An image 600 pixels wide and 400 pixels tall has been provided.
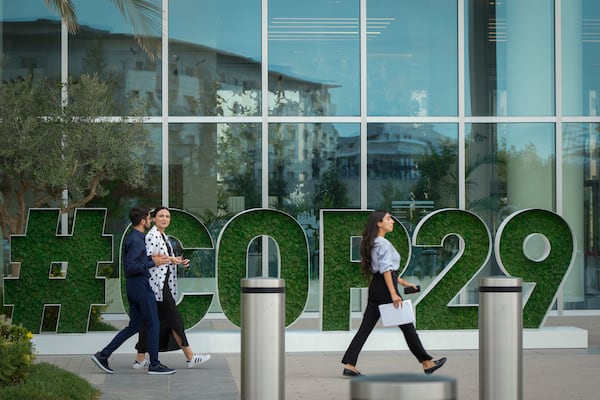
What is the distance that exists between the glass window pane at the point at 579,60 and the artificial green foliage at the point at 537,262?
15.8 ft

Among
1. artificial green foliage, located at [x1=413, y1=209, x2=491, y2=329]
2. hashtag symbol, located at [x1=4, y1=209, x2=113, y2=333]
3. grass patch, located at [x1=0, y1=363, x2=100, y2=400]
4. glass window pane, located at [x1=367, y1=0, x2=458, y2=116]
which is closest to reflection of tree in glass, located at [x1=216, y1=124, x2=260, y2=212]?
glass window pane, located at [x1=367, y1=0, x2=458, y2=116]

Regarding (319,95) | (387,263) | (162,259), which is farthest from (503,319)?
(319,95)

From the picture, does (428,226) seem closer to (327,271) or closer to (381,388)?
(327,271)

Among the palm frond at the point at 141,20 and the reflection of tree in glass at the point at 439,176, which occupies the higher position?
the palm frond at the point at 141,20

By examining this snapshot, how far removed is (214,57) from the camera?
1809cm

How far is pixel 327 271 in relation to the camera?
46.0 feet

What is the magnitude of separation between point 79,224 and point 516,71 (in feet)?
27.9

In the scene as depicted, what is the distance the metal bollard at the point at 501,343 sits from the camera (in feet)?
26.7

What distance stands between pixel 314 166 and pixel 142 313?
7.18 meters

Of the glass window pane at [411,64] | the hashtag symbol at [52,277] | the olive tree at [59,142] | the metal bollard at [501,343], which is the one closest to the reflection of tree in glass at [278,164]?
the glass window pane at [411,64]

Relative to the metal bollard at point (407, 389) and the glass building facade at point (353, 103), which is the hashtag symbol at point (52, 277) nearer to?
the glass building facade at point (353, 103)

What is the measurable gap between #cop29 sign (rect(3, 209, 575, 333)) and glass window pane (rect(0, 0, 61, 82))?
4680 millimetres

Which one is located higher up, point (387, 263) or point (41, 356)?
point (387, 263)

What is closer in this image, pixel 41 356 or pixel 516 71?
pixel 41 356
